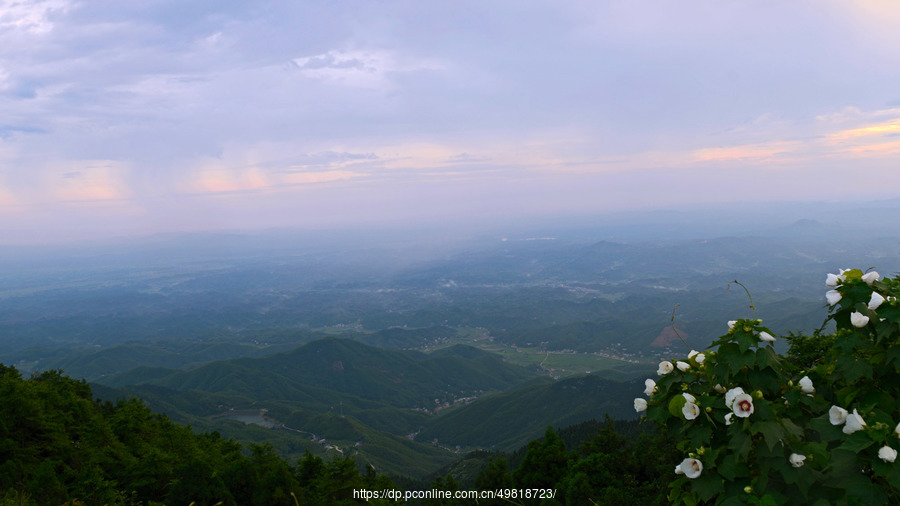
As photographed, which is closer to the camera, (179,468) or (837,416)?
(837,416)

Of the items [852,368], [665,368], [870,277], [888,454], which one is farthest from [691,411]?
[870,277]

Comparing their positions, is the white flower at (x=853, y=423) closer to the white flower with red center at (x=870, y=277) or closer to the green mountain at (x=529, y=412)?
the white flower with red center at (x=870, y=277)

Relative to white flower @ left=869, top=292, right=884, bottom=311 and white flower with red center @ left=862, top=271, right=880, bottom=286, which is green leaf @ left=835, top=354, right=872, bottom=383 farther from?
white flower with red center @ left=862, top=271, right=880, bottom=286

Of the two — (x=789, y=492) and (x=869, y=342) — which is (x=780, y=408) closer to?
(x=789, y=492)

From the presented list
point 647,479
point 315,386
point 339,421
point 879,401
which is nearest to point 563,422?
point 339,421

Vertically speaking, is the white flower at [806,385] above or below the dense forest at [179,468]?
above

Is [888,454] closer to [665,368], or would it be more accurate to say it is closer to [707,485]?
[707,485]

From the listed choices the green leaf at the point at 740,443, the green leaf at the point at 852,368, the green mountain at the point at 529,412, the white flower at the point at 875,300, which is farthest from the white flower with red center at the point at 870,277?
the green mountain at the point at 529,412
